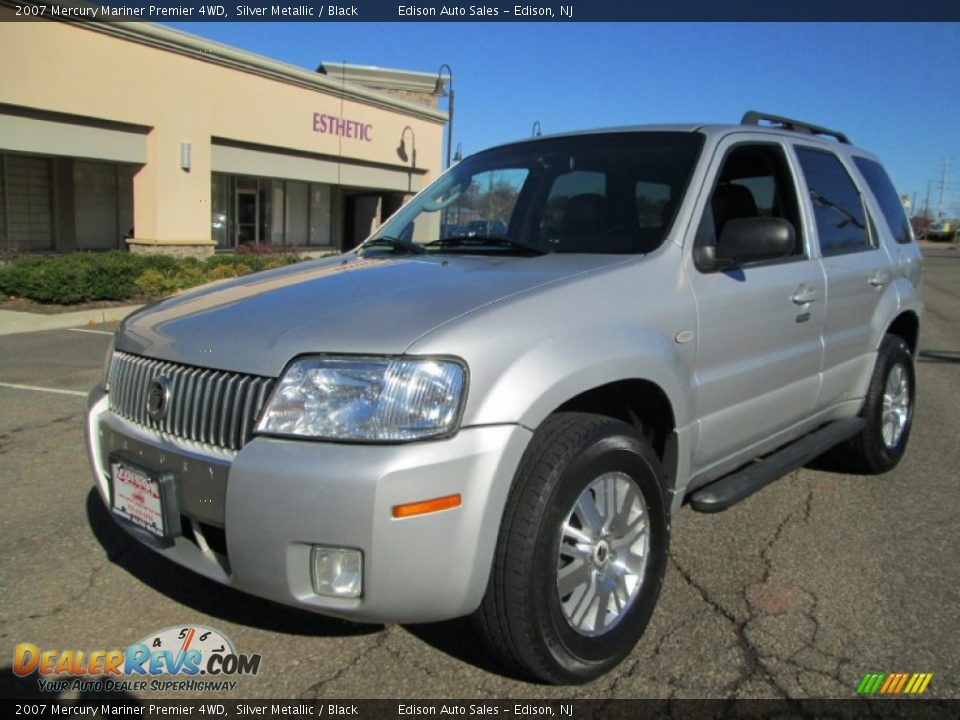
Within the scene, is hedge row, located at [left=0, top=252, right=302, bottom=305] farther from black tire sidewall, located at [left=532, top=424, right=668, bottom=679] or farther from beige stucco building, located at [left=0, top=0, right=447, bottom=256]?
black tire sidewall, located at [left=532, top=424, right=668, bottom=679]

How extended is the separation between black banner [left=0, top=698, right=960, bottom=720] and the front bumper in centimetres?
39

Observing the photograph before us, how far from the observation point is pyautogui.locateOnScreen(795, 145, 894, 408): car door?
4086 millimetres

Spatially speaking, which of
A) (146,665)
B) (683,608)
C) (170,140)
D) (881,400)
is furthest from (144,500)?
(170,140)

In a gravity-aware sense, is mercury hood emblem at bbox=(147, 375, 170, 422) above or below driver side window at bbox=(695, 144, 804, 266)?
below

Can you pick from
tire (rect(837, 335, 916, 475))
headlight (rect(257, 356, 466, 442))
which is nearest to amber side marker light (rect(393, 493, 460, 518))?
headlight (rect(257, 356, 466, 442))

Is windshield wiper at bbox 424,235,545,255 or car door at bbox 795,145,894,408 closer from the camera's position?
windshield wiper at bbox 424,235,545,255

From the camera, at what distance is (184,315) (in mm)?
2883

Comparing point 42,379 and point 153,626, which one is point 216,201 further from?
point 153,626

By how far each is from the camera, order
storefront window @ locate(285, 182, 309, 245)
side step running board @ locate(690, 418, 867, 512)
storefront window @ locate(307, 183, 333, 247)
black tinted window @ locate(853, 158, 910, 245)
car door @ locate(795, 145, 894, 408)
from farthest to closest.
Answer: storefront window @ locate(307, 183, 333, 247)
storefront window @ locate(285, 182, 309, 245)
black tinted window @ locate(853, 158, 910, 245)
car door @ locate(795, 145, 894, 408)
side step running board @ locate(690, 418, 867, 512)

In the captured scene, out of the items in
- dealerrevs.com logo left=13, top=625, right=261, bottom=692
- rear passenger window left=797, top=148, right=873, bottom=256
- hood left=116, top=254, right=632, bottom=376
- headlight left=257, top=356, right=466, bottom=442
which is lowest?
dealerrevs.com logo left=13, top=625, right=261, bottom=692

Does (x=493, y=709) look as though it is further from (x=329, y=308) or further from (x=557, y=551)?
(x=329, y=308)

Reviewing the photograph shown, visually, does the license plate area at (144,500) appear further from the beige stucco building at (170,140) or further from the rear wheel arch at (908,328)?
the beige stucco building at (170,140)

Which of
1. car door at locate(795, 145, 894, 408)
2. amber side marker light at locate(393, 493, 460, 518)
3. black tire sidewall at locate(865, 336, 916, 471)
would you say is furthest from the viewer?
black tire sidewall at locate(865, 336, 916, 471)

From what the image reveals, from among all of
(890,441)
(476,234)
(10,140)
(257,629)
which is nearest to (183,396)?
(257,629)
